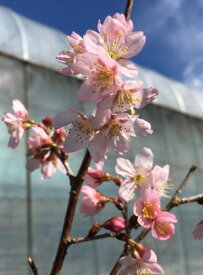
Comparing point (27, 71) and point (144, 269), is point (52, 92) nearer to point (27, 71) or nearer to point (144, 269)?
point (27, 71)

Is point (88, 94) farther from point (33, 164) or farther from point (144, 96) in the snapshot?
point (33, 164)

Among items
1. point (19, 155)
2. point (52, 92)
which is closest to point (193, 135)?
point (52, 92)

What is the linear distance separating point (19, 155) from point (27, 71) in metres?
0.77

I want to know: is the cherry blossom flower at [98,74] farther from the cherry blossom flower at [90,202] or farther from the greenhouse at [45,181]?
the greenhouse at [45,181]

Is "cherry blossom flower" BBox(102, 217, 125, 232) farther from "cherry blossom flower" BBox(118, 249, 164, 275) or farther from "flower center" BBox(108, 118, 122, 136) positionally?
"flower center" BBox(108, 118, 122, 136)

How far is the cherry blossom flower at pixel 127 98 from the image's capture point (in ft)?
1.91

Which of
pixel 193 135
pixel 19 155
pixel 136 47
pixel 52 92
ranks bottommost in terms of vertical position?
pixel 193 135

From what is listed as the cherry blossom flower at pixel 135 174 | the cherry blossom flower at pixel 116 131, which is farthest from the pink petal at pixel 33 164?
the cherry blossom flower at pixel 116 131

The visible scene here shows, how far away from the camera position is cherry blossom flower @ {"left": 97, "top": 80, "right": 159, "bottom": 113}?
58cm

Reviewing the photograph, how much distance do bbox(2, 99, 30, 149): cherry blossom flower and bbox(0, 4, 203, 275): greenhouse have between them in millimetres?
2438

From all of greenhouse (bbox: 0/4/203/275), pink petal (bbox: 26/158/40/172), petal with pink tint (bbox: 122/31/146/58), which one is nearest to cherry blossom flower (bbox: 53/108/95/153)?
petal with pink tint (bbox: 122/31/146/58)

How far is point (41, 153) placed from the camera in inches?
34.0

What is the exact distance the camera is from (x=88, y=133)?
65 centimetres

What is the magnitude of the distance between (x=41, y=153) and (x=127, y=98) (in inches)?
12.0
